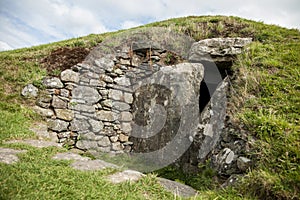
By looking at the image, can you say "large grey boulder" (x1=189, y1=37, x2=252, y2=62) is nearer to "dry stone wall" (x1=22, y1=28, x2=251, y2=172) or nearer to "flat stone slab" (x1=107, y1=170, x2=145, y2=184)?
"dry stone wall" (x1=22, y1=28, x2=251, y2=172)

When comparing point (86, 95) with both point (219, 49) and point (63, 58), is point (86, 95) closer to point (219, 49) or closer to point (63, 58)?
point (63, 58)

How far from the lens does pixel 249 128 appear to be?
3248 mm

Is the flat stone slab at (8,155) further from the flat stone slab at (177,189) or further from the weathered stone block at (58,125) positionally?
the weathered stone block at (58,125)

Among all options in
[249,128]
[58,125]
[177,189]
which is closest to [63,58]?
[58,125]

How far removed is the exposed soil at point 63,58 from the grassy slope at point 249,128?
0.25 metres

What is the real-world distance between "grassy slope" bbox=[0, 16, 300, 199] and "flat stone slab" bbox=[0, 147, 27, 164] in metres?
0.13

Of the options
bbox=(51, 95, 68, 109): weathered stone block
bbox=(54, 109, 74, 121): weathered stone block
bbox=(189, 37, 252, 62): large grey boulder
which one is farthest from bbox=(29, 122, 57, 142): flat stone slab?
bbox=(189, 37, 252, 62): large grey boulder

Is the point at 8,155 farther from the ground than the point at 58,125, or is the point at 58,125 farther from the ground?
the point at 58,125

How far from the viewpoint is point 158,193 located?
8.50ft

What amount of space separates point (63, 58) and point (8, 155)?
4329 millimetres

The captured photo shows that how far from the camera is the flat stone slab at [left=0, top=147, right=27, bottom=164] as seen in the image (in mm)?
2703

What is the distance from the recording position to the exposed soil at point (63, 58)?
6.33 metres

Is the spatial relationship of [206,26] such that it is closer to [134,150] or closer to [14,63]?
[134,150]

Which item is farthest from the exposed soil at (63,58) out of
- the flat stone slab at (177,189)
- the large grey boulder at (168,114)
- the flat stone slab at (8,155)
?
the flat stone slab at (177,189)
